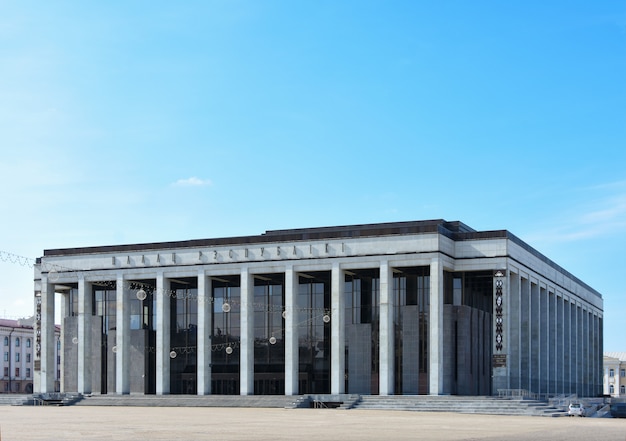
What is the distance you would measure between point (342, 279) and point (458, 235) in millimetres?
9516

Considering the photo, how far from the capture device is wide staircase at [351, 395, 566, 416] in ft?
187

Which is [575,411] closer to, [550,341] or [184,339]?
[550,341]

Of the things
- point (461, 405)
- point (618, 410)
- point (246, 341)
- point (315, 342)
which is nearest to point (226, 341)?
point (246, 341)

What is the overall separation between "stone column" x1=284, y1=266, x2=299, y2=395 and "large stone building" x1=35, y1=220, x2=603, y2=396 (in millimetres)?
120

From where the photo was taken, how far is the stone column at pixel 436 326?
66375 millimetres

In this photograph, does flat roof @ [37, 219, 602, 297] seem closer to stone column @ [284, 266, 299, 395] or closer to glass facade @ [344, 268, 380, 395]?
stone column @ [284, 266, 299, 395]

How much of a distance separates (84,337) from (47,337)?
4.85 meters

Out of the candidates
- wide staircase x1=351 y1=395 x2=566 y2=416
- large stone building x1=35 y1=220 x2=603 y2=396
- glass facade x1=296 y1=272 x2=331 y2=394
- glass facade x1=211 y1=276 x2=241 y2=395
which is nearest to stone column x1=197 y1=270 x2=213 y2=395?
large stone building x1=35 y1=220 x2=603 y2=396

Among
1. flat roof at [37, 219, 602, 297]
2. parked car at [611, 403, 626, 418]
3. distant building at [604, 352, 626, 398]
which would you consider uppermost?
flat roof at [37, 219, 602, 297]

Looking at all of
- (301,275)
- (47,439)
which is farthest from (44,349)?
(47,439)

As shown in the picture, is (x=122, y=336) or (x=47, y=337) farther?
(x=47, y=337)

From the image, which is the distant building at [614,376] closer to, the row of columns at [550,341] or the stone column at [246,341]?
the row of columns at [550,341]

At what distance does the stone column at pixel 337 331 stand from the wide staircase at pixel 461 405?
5037 millimetres

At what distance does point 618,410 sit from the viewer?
78.9m
